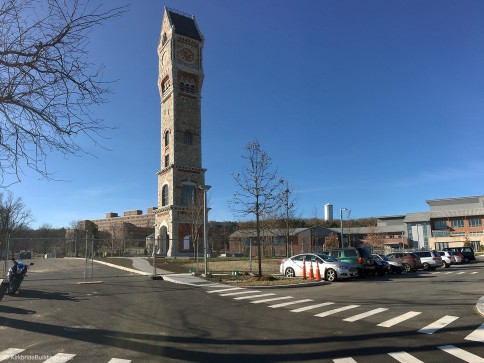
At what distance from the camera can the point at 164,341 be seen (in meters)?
7.83

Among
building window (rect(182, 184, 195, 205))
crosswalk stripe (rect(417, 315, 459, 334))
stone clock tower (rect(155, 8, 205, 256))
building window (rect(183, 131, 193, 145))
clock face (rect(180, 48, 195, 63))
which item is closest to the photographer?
crosswalk stripe (rect(417, 315, 459, 334))

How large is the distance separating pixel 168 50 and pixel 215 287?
40226mm

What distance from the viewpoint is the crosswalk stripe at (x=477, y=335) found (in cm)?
Result: 794

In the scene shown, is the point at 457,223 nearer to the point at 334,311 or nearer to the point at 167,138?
the point at 167,138

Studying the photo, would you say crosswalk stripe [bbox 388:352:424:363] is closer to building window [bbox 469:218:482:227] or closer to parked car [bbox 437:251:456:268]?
parked car [bbox 437:251:456:268]

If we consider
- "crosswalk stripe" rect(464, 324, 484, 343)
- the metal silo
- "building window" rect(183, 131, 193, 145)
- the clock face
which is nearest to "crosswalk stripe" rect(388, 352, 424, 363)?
"crosswalk stripe" rect(464, 324, 484, 343)

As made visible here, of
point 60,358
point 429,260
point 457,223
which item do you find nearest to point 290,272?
point 429,260

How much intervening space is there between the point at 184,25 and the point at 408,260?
131 ft

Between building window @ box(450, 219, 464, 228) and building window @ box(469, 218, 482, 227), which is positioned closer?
building window @ box(469, 218, 482, 227)

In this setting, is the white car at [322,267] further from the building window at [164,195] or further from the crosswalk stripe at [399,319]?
the building window at [164,195]

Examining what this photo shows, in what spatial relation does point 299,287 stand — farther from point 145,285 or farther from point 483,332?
point 483,332

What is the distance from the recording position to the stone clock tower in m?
47.8

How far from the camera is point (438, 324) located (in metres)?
9.55

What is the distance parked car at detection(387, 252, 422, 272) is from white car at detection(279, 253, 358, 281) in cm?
1047
